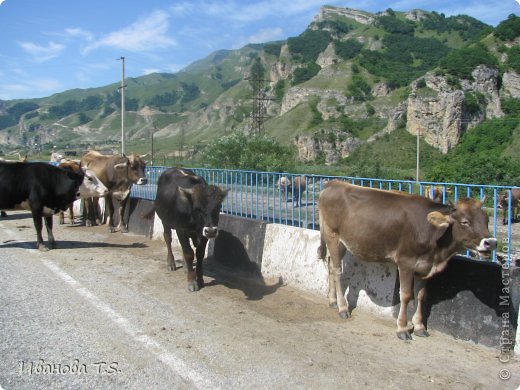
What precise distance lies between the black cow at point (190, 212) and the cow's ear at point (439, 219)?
2870 mm

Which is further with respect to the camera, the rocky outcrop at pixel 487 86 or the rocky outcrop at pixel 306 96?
the rocky outcrop at pixel 306 96

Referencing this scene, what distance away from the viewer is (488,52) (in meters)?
97.5

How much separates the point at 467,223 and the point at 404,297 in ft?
3.69

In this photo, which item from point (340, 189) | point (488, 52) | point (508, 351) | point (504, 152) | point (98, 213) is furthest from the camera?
point (488, 52)

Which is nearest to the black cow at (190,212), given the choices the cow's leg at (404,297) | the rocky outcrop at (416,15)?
the cow's leg at (404,297)

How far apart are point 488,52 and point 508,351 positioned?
107 m

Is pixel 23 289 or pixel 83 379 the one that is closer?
pixel 83 379

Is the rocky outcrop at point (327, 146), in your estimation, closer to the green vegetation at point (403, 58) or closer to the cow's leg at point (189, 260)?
the green vegetation at point (403, 58)

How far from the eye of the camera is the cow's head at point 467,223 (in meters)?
5.14

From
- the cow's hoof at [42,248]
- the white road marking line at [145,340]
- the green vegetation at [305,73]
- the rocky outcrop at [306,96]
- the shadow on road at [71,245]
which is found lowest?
the white road marking line at [145,340]

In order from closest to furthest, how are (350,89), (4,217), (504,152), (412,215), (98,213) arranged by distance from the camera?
(412,215)
(98,213)
(4,217)
(504,152)
(350,89)

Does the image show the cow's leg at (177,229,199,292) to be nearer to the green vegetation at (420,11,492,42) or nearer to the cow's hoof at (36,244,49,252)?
the cow's hoof at (36,244,49,252)

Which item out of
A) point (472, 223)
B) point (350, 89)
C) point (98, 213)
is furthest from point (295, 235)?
point (350, 89)

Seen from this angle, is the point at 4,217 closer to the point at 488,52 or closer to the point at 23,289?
the point at 23,289
